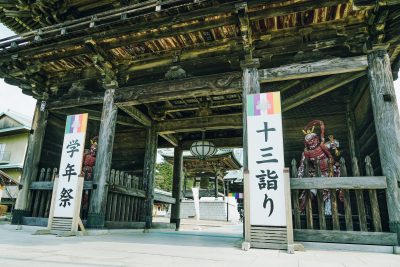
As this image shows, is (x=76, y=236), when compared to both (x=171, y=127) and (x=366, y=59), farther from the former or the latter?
(x=366, y=59)

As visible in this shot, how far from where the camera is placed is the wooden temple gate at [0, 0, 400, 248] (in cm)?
495

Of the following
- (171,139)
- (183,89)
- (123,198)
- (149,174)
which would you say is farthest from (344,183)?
(171,139)

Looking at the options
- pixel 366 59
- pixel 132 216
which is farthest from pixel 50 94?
pixel 366 59

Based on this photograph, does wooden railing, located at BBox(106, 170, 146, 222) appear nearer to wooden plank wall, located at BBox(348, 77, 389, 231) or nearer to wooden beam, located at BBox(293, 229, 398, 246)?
wooden beam, located at BBox(293, 229, 398, 246)

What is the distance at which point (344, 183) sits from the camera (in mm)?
4672

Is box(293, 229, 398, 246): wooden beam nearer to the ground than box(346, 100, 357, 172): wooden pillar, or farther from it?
nearer to the ground

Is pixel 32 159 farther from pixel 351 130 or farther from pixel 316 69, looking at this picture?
pixel 351 130

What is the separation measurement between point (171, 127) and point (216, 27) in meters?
4.77

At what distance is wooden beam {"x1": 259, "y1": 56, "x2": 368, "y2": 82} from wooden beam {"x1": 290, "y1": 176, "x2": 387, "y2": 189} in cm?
227

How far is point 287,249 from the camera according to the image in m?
3.95

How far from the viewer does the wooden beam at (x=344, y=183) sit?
4594 millimetres

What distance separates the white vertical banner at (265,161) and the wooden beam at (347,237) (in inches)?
36.6

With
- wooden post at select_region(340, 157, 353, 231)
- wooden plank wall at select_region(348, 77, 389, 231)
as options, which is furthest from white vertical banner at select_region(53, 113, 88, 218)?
wooden plank wall at select_region(348, 77, 389, 231)

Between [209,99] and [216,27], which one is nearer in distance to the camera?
[216,27]
